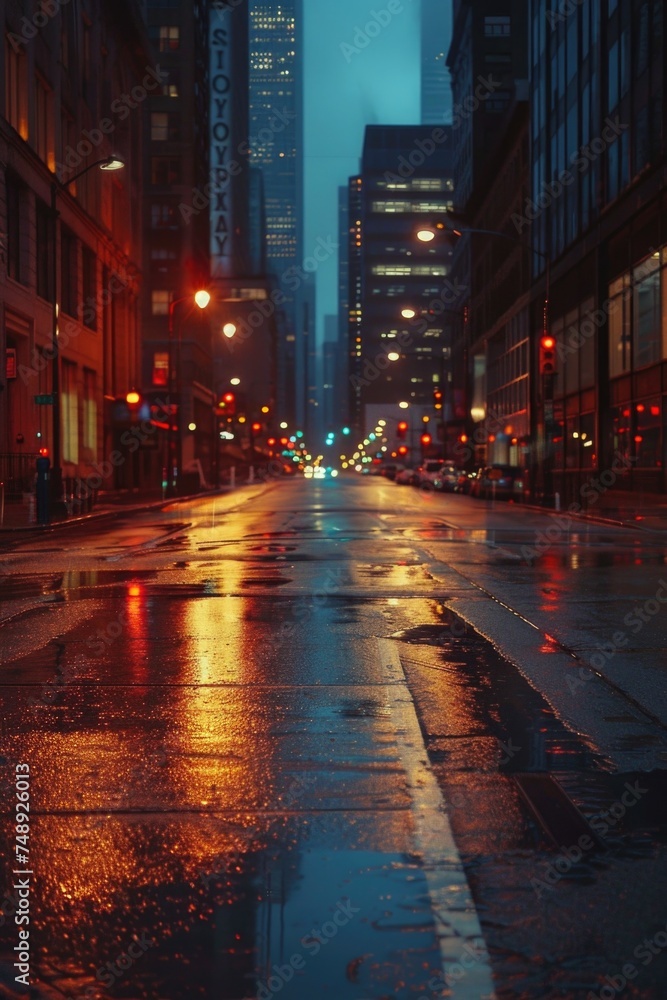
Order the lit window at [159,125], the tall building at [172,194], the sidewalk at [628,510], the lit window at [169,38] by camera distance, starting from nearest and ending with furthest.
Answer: the sidewalk at [628,510] → the tall building at [172,194] → the lit window at [169,38] → the lit window at [159,125]

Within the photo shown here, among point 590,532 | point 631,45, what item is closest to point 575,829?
point 590,532

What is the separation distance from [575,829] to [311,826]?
121cm

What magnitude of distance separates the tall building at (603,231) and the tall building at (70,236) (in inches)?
777

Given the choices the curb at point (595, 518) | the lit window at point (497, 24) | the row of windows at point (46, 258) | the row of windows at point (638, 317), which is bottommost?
the curb at point (595, 518)

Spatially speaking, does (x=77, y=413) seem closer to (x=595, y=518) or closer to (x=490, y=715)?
(x=595, y=518)

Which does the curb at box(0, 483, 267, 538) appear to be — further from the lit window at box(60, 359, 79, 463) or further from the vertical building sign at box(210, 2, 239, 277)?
the vertical building sign at box(210, 2, 239, 277)

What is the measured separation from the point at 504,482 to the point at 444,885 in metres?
51.4

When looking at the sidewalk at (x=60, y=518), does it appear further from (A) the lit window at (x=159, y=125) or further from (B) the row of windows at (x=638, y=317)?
(A) the lit window at (x=159, y=125)

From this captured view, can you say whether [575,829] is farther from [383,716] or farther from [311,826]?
[383,716]

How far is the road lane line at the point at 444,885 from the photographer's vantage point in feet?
12.2

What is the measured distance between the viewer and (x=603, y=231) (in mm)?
47719
